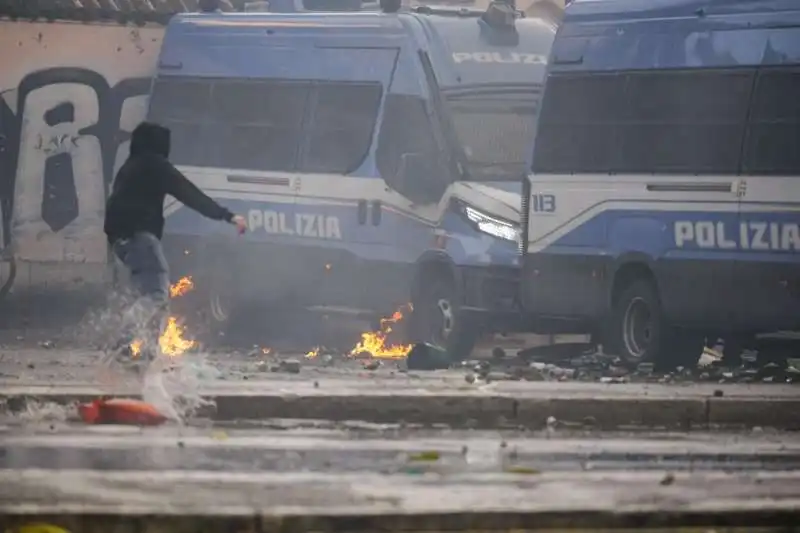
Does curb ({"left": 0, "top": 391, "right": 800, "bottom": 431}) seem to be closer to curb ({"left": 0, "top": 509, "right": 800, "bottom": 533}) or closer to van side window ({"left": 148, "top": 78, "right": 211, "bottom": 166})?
curb ({"left": 0, "top": 509, "right": 800, "bottom": 533})

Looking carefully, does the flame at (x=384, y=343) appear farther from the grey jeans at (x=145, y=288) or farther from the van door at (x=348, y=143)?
the grey jeans at (x=145, y=288)

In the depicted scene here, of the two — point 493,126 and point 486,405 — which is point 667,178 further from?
point 486,405

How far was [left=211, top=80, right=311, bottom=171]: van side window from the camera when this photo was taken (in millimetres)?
20984

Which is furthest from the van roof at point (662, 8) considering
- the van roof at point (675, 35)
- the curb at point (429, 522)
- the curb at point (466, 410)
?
the curb at point (429, 522)

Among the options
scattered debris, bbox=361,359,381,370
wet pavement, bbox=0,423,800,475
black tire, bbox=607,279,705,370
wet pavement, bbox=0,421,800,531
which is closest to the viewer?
wet pavement, bbox=0,421,800,531

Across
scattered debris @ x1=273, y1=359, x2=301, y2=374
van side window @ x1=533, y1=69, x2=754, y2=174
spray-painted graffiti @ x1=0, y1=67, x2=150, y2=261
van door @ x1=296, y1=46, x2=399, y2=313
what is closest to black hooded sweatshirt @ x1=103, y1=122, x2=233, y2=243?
scattered debris @ x1=273, y1=359, x2=301, y2=374

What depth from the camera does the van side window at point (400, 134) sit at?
1927cm

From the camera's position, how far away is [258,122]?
70.2 ft

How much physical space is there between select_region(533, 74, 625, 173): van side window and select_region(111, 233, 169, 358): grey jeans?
462cm

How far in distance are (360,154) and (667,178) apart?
10.8 feet

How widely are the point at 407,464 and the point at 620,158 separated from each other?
844cm

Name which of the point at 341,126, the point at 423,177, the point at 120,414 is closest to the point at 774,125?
the point at 423,177

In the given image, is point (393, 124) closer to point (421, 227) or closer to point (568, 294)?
point (421, 227)

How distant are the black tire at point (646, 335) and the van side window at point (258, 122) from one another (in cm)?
387
